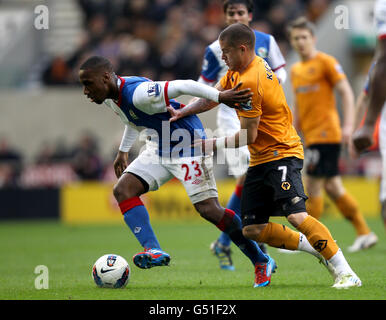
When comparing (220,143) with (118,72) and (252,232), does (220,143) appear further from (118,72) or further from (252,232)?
(118,72)

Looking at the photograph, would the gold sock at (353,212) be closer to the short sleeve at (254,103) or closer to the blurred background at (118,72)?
the short sleeve at (254,103)

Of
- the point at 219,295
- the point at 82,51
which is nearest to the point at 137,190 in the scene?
the point at 219,295

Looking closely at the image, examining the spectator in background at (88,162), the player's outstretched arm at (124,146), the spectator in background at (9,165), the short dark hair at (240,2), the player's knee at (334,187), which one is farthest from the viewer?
the spectator in background at (9,165)

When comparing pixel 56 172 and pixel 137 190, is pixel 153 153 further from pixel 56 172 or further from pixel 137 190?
pixel 56 172

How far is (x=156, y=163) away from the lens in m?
6.00

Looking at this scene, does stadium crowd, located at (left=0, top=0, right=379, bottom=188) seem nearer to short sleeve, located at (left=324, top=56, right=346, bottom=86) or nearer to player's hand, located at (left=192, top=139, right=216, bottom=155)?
short sleeve, located at (left=324, top=56, right=346, bottom=86)

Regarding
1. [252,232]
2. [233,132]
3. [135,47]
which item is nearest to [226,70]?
[233,132]

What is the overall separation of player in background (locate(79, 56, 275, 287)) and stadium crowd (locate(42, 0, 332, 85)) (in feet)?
32.7

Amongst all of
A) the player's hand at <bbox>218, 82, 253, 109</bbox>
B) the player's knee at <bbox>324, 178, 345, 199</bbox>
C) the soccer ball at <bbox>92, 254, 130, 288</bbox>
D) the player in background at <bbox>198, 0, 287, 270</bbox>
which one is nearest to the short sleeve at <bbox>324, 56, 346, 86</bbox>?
the player's knee at <bbox>324, 178, 345, 199</bbox>

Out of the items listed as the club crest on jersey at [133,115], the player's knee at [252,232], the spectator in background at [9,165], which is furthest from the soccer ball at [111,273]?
the spectator in background at [9,165]

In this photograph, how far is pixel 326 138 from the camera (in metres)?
8.76

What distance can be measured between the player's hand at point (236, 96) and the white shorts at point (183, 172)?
85cm

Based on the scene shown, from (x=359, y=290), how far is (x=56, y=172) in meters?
11.8

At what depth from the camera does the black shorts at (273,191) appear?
17.3 feet
